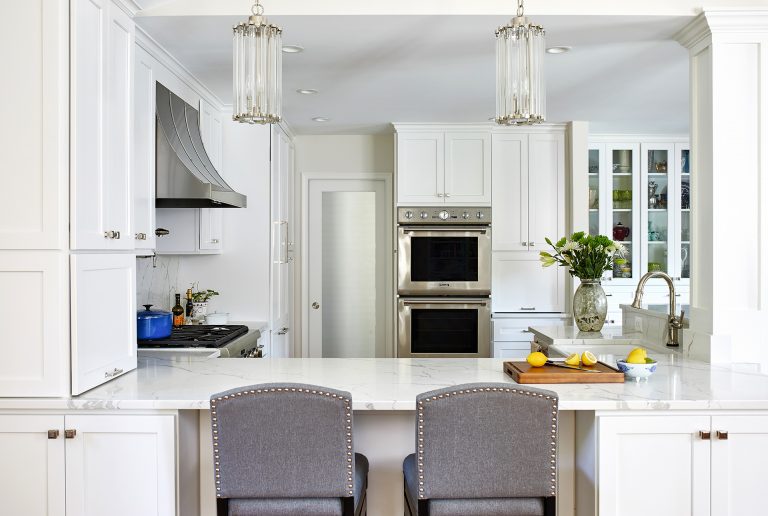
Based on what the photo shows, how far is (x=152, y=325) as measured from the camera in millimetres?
3477

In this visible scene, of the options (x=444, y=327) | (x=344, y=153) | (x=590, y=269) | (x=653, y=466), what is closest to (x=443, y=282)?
(x=444, y=327)

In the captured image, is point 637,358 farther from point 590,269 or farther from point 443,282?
point 443,282

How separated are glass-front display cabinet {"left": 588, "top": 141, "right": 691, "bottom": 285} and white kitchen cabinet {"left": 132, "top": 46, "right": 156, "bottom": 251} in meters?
3.83

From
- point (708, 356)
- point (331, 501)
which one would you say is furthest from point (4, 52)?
point (708, 356)

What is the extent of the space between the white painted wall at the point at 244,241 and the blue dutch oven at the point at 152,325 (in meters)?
1.18

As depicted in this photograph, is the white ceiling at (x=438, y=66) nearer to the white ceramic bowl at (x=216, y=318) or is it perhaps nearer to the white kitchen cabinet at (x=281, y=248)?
the white kitchen cabinet at (x=281, y=248)

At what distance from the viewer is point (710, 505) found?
7.02ft

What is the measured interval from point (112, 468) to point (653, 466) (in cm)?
175

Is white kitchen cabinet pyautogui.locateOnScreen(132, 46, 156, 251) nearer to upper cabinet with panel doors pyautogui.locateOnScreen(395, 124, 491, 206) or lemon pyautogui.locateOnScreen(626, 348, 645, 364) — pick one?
lemon pyautogui.locateOnScreen(626, 348, 645, 364)

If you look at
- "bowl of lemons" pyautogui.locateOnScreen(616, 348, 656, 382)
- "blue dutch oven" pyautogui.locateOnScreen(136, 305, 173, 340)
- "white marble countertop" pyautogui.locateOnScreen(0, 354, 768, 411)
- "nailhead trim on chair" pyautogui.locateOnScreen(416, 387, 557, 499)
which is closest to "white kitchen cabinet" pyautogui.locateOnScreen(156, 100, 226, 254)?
"blue dutch oven" pyautogui.locateOnScreen(136, 305, 173, 340)

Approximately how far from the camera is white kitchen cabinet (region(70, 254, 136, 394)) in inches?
86.1

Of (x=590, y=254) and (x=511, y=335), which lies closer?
(x=590, y=254)

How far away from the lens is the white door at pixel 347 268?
19.5ft

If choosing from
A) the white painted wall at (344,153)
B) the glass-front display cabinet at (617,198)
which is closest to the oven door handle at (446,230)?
the white painted wall at (344,153)
